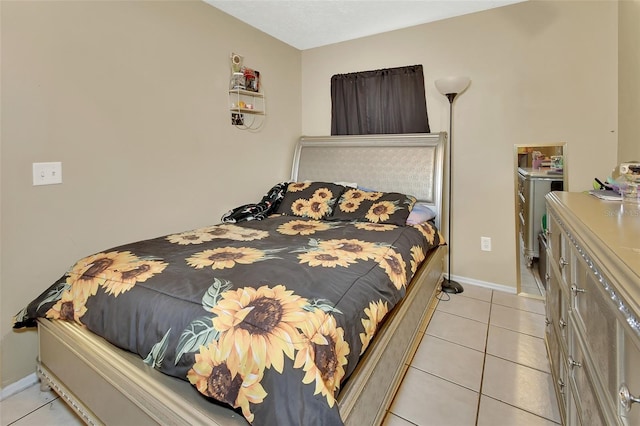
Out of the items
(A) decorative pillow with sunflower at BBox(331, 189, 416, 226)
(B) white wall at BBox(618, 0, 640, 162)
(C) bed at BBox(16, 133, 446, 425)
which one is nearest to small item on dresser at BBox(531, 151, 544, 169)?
(B) white wall at BBox(618, 0, 640, 162)

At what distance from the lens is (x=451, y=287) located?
294 cm

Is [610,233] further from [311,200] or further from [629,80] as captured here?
[311,200]

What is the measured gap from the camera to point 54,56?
1.79m

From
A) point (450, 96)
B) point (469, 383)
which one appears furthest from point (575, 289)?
point (450, 96)

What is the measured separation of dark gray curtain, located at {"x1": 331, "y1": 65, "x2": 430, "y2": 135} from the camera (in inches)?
122

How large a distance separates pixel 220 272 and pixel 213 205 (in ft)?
4.84

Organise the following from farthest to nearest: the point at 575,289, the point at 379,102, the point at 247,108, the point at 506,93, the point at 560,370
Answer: the point at 379,102, the point at 247,108, the point at 506,93, the point at 560,370, the point at 575,289

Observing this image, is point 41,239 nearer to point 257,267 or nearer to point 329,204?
point 257,267

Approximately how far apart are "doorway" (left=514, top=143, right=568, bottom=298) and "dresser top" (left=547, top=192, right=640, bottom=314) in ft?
3.63

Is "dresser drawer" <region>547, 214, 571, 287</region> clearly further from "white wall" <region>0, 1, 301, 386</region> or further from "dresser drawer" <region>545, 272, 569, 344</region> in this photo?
"white wall" <region>0, 1, 301, 386</region>

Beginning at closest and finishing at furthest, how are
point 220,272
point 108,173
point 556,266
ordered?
point 220,272 → point 556,266 → point 108,173

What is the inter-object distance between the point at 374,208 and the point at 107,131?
6.22 ft

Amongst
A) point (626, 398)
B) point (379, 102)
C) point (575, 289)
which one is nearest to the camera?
point (626, 398)

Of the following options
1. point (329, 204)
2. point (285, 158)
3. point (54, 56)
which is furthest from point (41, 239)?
point (285, 158)
